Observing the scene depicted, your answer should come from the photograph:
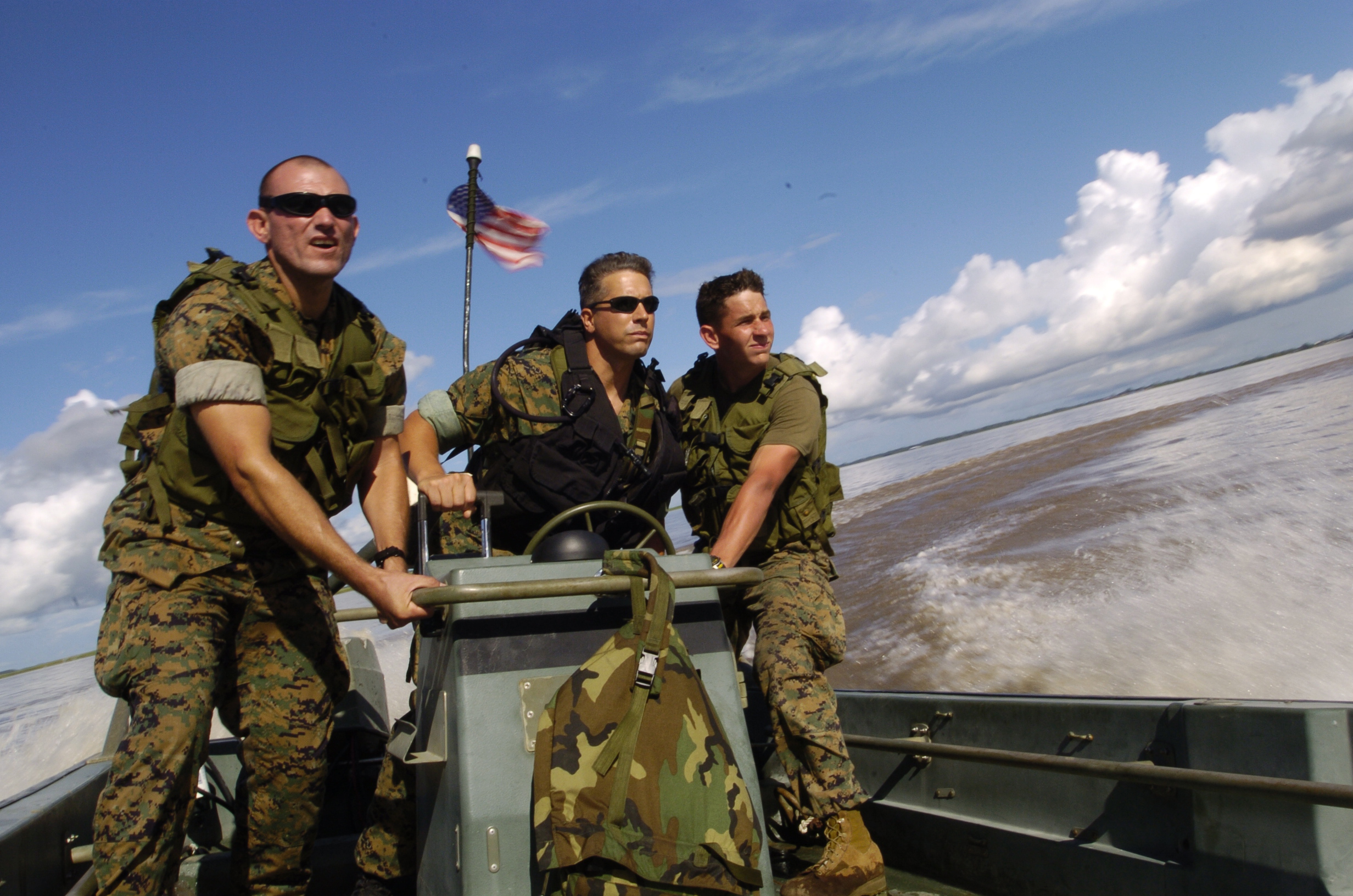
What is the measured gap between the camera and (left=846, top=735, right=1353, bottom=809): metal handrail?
5.77ft

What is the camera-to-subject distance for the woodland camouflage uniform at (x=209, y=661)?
200 centimetres

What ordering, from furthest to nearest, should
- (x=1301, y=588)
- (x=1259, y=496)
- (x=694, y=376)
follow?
(x=1259, y=496) < (x=1301, y=588) < (x=694, y=376)

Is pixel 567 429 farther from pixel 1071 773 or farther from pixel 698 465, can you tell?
pixel 1071 773

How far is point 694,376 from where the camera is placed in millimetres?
3771

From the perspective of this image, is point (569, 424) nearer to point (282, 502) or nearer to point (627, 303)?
point (627, 303)

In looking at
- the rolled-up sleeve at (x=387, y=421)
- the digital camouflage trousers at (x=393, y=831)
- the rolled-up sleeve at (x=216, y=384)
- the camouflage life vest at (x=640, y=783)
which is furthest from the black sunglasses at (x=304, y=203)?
the digital camouflage trousers at (x=393, y=831)

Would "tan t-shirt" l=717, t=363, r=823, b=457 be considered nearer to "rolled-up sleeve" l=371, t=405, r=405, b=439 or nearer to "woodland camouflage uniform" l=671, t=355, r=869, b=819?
"woodland camouflage uniform" l=671, t=355, r=869, b=819

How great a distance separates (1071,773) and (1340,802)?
2.20 feet

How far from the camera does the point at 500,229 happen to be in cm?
493

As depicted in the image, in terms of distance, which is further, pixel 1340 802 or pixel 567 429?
pixel 567 429

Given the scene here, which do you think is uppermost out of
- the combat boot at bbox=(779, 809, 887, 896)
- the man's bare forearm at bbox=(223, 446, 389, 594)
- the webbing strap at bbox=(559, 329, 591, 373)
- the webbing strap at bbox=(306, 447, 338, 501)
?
the webbing strap at bbox=(559, 329, 591, 373)

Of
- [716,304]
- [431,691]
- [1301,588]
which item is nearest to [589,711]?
[431,691]

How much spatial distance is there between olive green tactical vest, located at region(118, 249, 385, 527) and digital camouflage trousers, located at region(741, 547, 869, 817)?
1361 millimetres

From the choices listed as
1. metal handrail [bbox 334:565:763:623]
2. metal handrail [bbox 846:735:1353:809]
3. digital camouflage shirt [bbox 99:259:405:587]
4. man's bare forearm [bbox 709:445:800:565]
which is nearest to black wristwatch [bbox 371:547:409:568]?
digital camouflage shirt [bbox 99:259:405:587]
